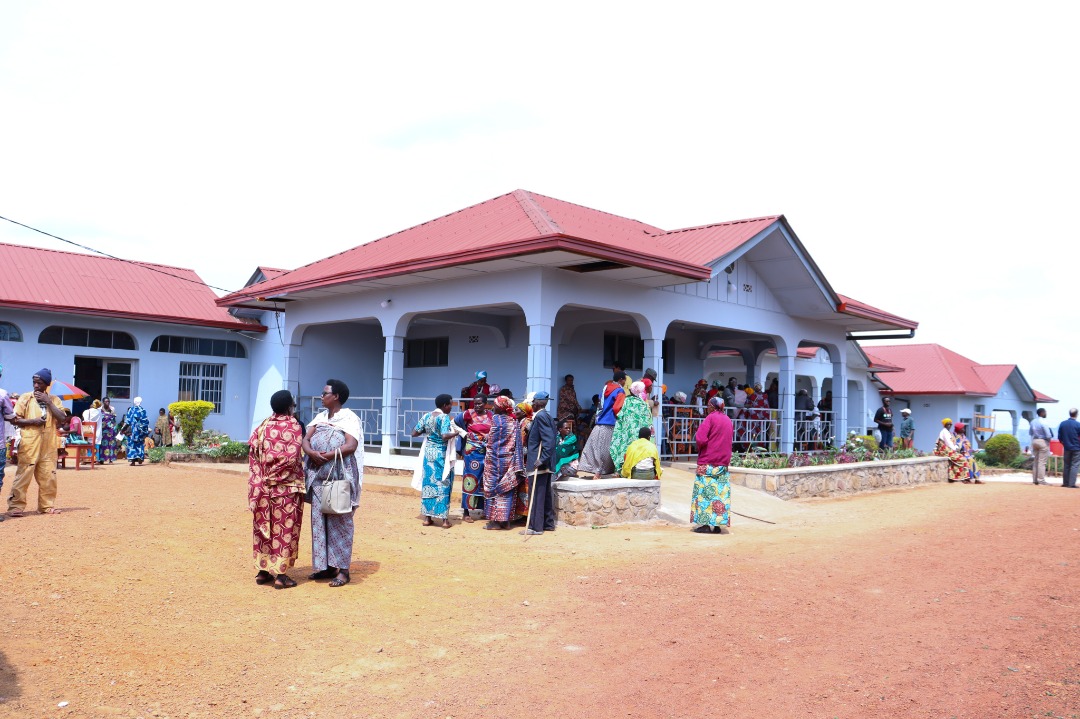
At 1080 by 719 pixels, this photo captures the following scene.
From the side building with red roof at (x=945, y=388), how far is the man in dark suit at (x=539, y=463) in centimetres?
2540

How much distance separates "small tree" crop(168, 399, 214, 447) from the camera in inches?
738

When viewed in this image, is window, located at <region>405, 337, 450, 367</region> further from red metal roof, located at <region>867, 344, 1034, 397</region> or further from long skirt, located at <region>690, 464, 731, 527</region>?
red metal roof, located at <region>867, 344, 1034, 397</region>

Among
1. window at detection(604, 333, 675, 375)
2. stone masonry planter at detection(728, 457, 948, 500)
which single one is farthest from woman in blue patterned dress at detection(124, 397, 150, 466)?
stone masonry planter at detection(728, 457, 948, 500)

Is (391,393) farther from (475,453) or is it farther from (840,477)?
(840,477)

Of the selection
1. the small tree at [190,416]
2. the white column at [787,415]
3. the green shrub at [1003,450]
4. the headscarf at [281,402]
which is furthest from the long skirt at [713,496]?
the green shrub at [1003,450]

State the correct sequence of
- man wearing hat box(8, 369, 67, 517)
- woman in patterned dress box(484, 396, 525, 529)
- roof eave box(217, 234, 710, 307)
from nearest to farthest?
man wearing hat box(8, 369, 67, 517), woman in patterned dress box(484, 396, 525, 529), roof eave box(217, 234, 710, 307)

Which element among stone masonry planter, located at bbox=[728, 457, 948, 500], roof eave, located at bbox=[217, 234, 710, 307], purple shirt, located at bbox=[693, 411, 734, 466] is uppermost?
roof eave, located at bbox=[217, 234, 710, 307]

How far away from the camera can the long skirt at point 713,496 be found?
31.3ft

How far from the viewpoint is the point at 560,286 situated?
1219 cm

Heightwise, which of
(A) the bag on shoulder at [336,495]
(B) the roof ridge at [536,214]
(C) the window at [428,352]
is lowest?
(A) the bag on shoulder at [336,495]

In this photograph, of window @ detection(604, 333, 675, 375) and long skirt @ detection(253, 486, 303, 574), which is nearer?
long skirt @ detection(253, 486, 303, 574)

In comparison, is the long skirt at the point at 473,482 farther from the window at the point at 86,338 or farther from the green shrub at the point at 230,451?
the window at the point at 86,338

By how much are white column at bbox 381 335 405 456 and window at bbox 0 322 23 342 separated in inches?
364

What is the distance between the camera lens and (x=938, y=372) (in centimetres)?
3422
